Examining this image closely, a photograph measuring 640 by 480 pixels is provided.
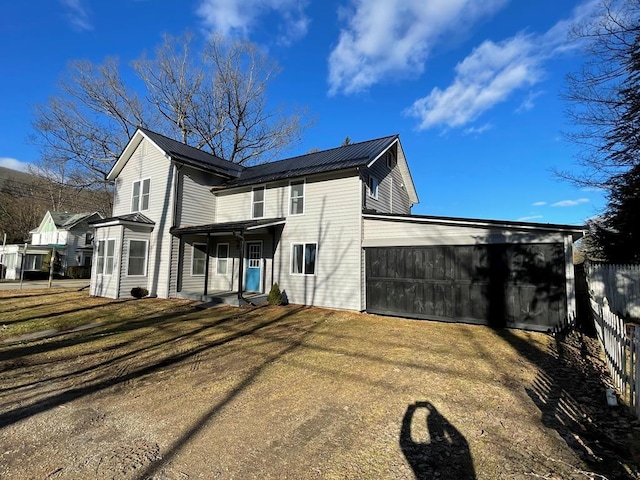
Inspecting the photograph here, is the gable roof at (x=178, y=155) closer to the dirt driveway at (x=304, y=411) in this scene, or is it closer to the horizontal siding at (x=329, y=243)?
the horizontal siding at (x=329, y=243)

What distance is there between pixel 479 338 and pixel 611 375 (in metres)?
3.00

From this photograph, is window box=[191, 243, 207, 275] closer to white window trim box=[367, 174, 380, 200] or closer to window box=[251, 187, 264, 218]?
window box=[251, 187, 264, 218]

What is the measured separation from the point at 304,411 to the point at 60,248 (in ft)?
121

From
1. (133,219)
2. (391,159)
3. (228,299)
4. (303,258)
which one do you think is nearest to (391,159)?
(391,159)

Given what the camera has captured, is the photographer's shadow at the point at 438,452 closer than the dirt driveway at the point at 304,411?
Yes

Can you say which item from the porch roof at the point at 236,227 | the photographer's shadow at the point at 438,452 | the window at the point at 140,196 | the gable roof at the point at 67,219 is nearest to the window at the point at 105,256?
the window at the point at 140,196

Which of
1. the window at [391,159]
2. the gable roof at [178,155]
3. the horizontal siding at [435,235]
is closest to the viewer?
the horizontal siding at [435,235]

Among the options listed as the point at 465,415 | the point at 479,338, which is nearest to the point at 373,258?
the point at 479,338

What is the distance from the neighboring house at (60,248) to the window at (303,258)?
26919 mm

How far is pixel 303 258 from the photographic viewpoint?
1330 cm

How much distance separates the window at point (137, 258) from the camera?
1464 centimetres

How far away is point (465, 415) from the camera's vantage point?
4.06m

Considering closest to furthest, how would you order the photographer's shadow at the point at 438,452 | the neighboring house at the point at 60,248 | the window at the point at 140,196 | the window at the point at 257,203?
the photographer's shadow at the point at 438,452, the window at the point at 257,203, the window at the point at 140,196, the neighboring house at the point at 60,248

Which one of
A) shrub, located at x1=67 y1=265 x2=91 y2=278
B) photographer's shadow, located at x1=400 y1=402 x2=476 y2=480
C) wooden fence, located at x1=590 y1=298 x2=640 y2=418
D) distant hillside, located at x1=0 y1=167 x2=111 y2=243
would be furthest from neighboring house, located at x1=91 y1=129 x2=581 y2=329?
distant hillside, located at x1=0 y1=167 x2=111 y2=243
